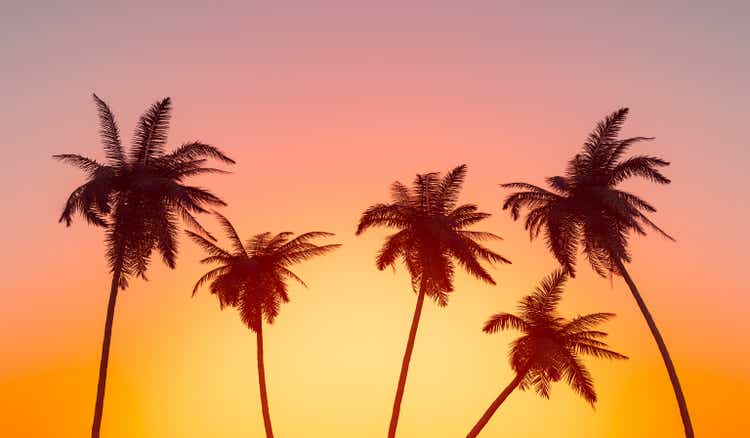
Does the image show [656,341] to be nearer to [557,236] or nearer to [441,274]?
Answer: [557,236]

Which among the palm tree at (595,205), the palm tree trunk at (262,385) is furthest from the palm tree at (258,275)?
the palm tree at (595,205)

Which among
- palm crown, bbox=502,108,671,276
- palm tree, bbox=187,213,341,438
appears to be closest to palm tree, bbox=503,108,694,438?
palm crown, bbox=502,108,671,276

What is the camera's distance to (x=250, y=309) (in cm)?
4522

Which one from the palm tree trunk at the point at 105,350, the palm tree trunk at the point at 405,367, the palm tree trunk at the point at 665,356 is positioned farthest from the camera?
the palm tree trunk at the point at 405,367

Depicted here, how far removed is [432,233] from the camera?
4066 cm

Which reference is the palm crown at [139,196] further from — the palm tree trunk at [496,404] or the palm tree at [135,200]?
the palm tree trunk at [496,404]

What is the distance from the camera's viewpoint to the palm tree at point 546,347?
42906 millimetres

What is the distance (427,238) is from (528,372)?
10901 mm

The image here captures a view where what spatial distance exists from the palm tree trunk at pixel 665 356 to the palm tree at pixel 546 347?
651 cm

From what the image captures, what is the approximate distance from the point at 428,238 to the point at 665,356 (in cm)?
1430

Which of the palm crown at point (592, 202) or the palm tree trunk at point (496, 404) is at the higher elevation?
the palm crown at point (592, 202)

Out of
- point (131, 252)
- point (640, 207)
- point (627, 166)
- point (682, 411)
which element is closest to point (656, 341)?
point (682, 411)

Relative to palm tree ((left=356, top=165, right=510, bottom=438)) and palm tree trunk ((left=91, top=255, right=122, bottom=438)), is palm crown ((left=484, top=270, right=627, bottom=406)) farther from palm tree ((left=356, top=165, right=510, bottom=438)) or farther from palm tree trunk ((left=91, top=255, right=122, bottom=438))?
palm tree trunk ((left=91, top=255, right=122, bottom=438))

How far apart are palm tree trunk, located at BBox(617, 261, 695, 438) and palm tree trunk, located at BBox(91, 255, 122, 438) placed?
26.4 m
